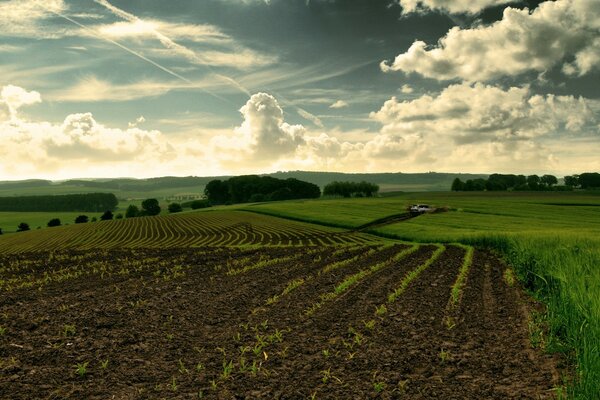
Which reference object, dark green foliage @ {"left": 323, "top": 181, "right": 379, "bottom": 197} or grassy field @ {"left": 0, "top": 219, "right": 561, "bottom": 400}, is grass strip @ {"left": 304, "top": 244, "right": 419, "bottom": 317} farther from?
dark green foliage @ {"left": 323, "top": 181, "right": 379, "bottom": 197}

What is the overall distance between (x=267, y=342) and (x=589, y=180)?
216 metres

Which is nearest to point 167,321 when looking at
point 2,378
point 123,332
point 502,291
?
point 123,332

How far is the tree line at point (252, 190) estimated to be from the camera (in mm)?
189625

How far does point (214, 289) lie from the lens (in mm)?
20594

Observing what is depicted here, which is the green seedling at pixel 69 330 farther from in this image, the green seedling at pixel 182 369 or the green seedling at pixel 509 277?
the green seedling at pixel 509 277

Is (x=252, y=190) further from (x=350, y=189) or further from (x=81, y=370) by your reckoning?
(x=81, y=370)

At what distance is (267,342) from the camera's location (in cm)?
1236

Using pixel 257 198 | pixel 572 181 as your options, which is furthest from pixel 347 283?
pixel 572 181

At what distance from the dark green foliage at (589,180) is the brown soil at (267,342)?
7884 inches

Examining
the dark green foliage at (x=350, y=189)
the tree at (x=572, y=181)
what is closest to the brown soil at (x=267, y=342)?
the dark green foliage at (x=350, y=189)

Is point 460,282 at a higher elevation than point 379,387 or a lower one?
lower

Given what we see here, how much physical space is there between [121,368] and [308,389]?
5073mm

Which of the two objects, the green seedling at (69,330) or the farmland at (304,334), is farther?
the green seedling at (69,330)

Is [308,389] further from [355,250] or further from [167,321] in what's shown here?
[355,250]
